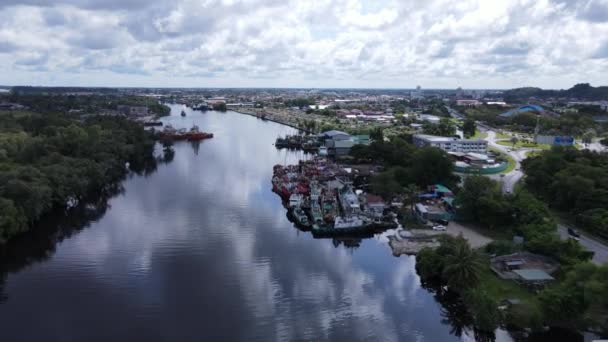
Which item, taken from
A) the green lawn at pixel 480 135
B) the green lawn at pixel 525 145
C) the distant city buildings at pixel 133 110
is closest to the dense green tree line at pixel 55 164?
the distant city buildings at pixel 133 110

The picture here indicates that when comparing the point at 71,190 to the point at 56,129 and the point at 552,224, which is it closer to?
the point at 56,129

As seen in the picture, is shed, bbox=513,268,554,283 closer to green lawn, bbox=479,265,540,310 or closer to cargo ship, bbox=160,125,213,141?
Result: green lawn, bbox=479,265,540,310

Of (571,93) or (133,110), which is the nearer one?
(133,110)

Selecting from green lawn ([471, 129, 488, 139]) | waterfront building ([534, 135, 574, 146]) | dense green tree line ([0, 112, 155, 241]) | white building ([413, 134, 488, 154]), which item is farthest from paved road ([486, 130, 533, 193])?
dense green tree line ([0, 112, 155, 241])

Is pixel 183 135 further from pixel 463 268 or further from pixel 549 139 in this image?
pixel 463 268

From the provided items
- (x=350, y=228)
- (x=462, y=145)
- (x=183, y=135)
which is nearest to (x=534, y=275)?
(x=350, y=228)

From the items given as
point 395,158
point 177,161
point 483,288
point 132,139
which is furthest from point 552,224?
point 132,139
